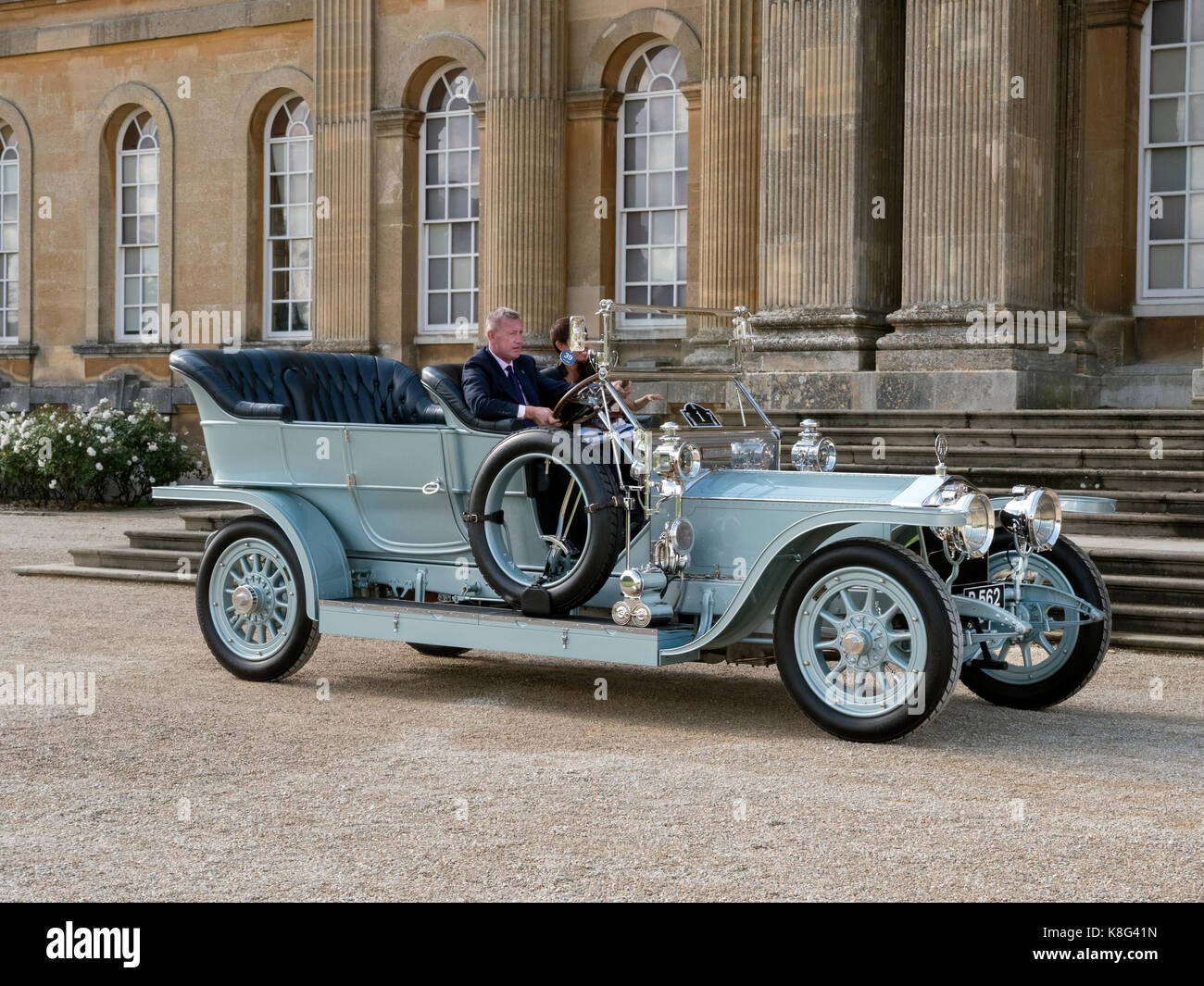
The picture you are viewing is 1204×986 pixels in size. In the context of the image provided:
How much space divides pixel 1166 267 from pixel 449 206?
928cm

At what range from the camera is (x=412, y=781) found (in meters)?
5.80

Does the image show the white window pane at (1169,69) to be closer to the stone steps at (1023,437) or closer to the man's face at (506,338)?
the stone steps at (1023,437)

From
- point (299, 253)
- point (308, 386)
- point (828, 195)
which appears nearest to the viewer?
point (308, 386)

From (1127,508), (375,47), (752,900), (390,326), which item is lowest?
(752,900)

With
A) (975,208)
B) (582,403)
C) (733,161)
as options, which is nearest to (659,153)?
(733,161)

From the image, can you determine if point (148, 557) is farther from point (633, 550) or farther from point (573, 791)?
point (573, 791)

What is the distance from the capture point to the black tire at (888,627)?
20.4 feet

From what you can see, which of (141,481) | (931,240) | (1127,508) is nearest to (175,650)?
(1127,508)

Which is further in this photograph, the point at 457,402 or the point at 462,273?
the point at 462,273

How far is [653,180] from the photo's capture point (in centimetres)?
1934

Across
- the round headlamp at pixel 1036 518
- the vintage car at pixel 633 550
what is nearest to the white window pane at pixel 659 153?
the vintage car at pixel 633 550

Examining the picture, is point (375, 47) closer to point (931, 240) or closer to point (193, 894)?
point (931, 240)

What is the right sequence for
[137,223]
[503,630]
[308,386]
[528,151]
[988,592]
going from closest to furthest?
[988,592]
[503,630]
[308,386]
[528,151]
[137,223]

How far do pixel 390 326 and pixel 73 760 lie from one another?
15271mm
